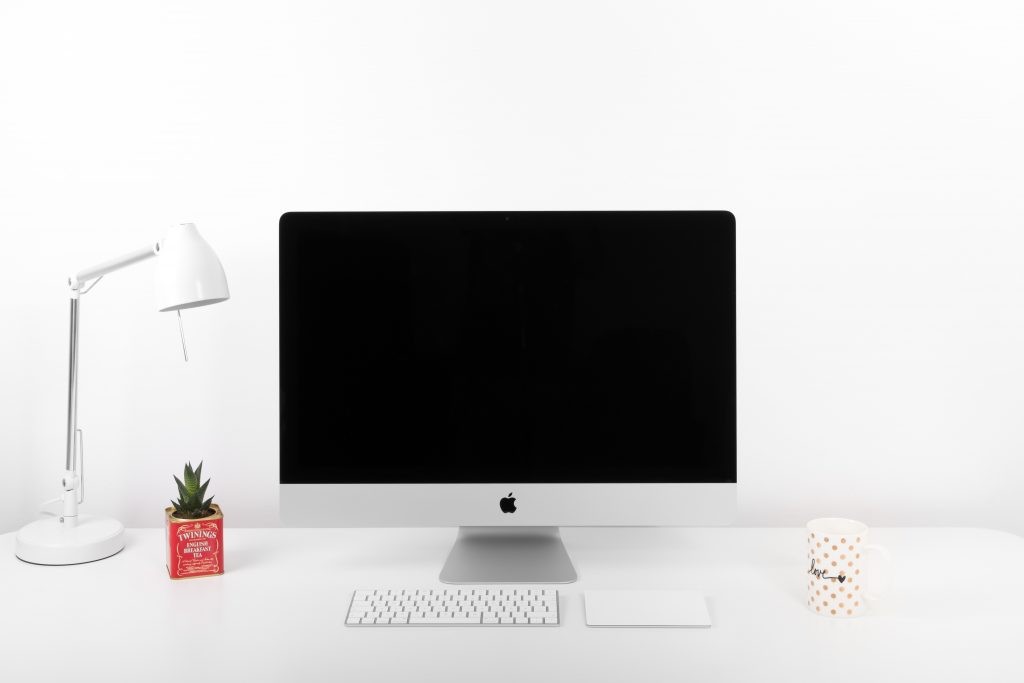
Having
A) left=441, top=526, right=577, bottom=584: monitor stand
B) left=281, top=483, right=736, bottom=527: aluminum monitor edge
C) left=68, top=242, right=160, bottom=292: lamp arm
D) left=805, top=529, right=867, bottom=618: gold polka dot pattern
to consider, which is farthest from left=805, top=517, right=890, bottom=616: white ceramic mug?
left=68, top=242, right=160, bottom=292: lamp arm

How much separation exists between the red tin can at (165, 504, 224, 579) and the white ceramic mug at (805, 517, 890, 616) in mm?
855

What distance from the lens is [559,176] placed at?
1.37 meters

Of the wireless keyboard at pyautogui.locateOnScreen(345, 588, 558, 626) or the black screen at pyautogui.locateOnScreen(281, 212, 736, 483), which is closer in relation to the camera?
the wireless keyboard at pyautogui.locateOnScreen(345, 588, 558, 626)

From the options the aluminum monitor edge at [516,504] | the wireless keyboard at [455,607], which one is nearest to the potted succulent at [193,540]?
the aluminum monitor edge at [516,504]

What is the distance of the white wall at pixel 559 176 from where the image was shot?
1.36 meters

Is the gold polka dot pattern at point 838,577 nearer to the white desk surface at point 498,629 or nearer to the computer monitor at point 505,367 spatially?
the white desk surface at point 498,629

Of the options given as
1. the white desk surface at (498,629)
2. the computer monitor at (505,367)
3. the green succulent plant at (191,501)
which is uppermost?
the computer monitor at (505,367)

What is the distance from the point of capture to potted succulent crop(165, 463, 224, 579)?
1.10 meters

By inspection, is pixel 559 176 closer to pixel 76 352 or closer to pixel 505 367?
pixel 505 367

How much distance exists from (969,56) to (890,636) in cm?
105

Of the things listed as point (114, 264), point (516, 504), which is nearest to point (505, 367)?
point (516, 504)

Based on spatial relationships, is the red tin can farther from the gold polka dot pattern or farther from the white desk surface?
the gold polka dot pattern

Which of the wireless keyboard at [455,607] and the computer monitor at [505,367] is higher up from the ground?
the computer monitor at [505,367]

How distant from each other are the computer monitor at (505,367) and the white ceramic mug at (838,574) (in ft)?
0.48
